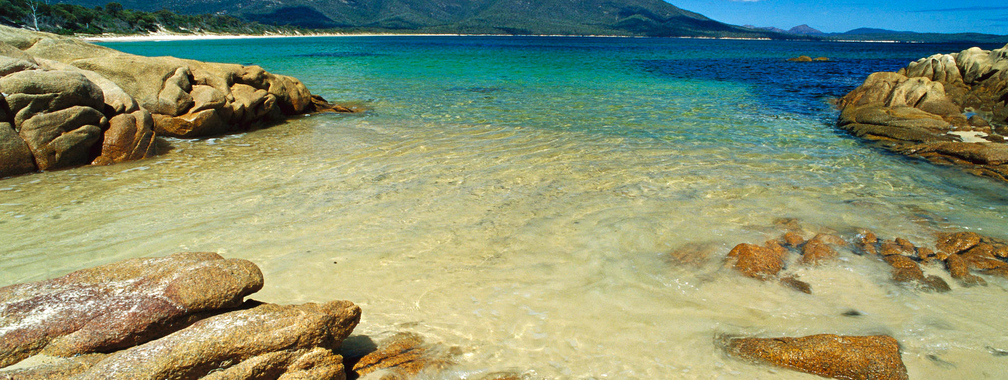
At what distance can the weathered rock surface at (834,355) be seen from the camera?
9.66ft

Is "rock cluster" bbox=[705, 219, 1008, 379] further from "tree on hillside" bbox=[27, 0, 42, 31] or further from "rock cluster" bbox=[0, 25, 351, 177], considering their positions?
"tree on hillside" bbox=[27, 0, 42, 31]

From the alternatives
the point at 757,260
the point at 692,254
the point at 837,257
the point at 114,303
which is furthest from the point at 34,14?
the point at 837,257

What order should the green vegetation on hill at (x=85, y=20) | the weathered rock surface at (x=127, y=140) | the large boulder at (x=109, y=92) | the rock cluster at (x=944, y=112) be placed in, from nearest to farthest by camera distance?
1. the weathered rock surface at (x=127, y=140)
2. the large boulder at (x=109, y=92)
3. the rock cluster at (x=944, y=112)
4. the green vegetation on hill at (x=85, y=20)

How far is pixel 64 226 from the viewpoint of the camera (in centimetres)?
501

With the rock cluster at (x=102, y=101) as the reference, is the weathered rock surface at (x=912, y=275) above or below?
below

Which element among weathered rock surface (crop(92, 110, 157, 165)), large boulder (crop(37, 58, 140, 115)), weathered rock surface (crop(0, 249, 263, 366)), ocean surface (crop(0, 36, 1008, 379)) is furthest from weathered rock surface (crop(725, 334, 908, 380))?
large boulder (crop(37, 58, 140, 115))

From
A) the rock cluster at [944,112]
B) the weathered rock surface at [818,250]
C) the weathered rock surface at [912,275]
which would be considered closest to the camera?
the weathered rock surface at [912,275]

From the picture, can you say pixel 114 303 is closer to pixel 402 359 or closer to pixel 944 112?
pixel 402 359

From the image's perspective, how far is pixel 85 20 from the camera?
72562mm

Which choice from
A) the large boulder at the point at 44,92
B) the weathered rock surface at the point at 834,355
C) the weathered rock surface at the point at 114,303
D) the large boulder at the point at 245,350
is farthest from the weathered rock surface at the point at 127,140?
the weathered rock surface at the point at 834,355

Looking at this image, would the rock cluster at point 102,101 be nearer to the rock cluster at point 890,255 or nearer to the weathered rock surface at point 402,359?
the weathered rock surface at point 402,359

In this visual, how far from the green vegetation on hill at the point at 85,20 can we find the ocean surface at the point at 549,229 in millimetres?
75458

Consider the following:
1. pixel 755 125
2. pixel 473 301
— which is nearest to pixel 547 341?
pixel 473 301

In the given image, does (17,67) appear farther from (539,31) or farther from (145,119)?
(539,31)
